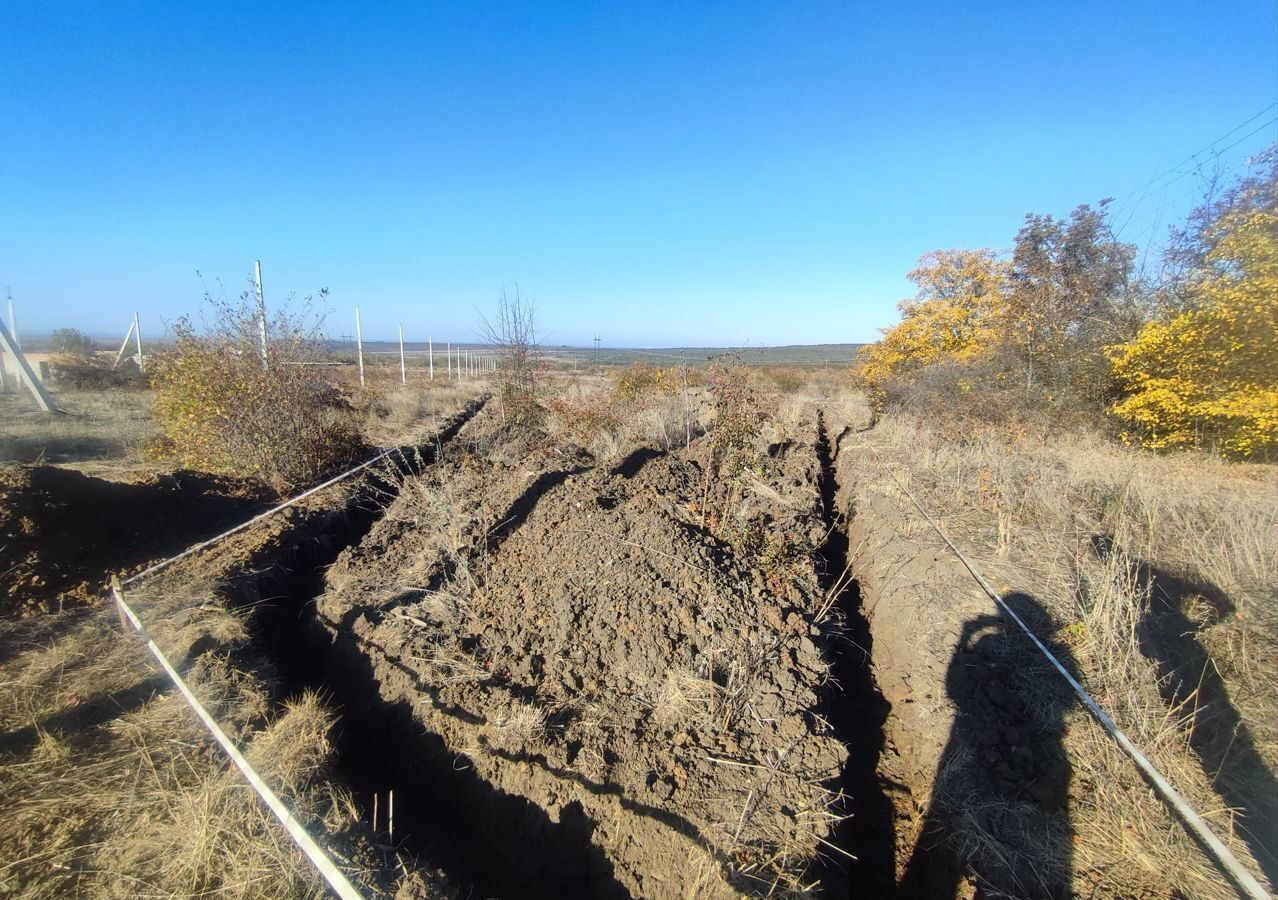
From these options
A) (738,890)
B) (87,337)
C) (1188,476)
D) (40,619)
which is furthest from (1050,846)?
(87,337)

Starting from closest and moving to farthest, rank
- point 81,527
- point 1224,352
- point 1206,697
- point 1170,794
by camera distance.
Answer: point 1170,794 → point 1206,697 → point 81,527 → point 1224,352

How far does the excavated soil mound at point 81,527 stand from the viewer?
4314mm

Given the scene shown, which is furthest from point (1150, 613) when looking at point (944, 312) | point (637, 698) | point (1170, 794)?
point (944, 312)

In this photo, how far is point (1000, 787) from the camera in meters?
2.90

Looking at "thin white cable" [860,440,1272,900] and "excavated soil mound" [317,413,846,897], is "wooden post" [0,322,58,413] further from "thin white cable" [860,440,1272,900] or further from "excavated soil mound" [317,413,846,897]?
"thin white cable" [860,440,1272,900]

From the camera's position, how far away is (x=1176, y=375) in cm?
845

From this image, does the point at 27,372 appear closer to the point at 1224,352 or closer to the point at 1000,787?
the point at 1000,787

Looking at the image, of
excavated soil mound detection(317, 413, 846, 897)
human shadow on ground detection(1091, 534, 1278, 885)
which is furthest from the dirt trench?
human shadow on ground detection(1091, 534, 1278, 885)

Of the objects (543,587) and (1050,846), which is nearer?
(1050,846)

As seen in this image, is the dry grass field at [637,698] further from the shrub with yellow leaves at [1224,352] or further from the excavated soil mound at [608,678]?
the shrub with yellow leaves at [1224,352]

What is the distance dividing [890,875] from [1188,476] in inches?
306

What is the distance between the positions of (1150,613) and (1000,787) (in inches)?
99.1

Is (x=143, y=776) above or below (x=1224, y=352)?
below

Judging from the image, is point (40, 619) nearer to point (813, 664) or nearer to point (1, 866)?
point (1, 866)
